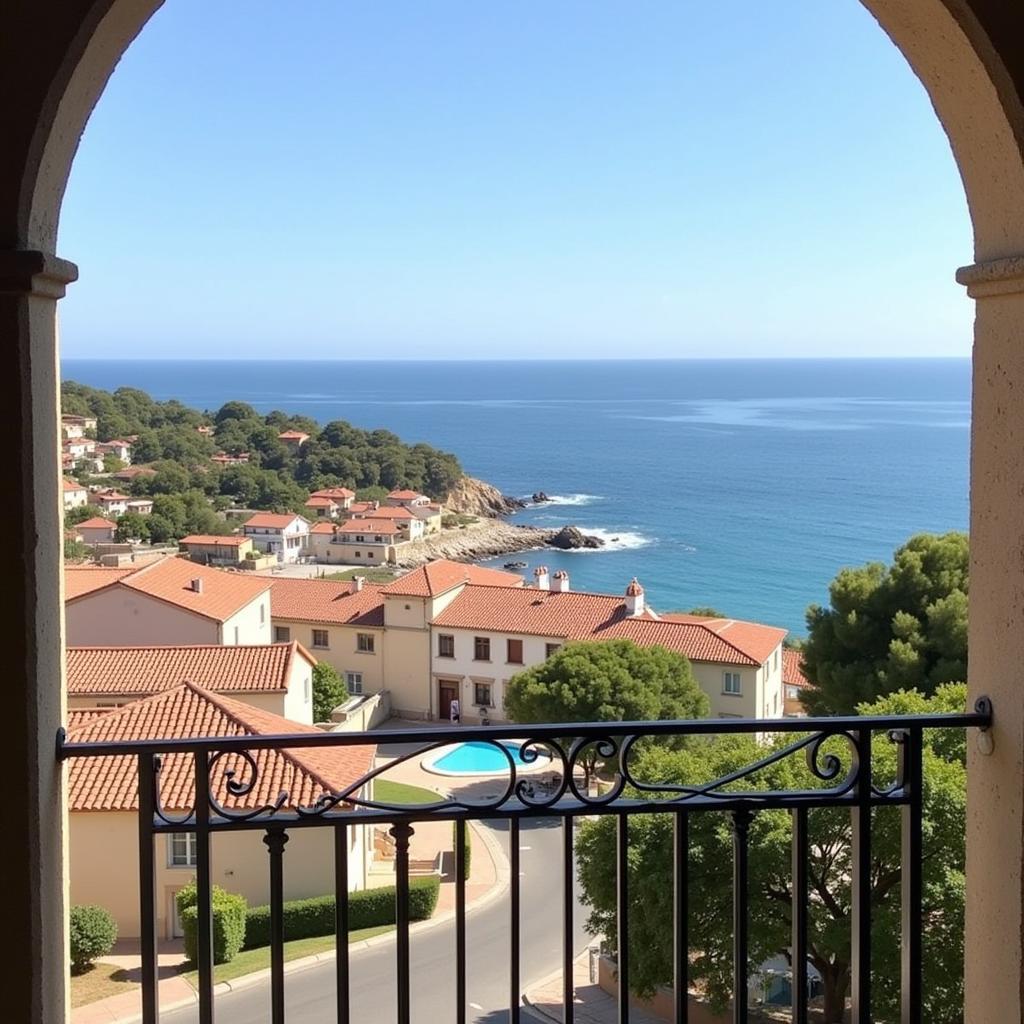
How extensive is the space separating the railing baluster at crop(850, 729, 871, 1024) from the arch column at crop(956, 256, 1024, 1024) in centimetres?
20

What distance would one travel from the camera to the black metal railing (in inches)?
84.4

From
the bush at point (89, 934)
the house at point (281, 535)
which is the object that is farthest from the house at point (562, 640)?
the house at point (281, 535)

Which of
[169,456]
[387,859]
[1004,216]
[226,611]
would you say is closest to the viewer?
[1004,216]

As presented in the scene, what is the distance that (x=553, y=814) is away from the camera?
219cm

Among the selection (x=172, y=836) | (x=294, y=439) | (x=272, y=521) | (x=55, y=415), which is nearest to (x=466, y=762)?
(x=172, y=836)

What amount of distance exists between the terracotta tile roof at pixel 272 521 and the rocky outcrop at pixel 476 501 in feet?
53.8

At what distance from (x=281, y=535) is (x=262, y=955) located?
49404 mm

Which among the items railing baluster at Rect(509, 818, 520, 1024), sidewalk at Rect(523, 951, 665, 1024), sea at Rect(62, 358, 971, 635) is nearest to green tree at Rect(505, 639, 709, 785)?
sidewalk at Rect(523, 951, 665, 1024)

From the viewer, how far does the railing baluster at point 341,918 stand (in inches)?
84.7

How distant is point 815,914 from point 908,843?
25.1ft

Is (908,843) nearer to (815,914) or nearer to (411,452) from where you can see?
(815,914)

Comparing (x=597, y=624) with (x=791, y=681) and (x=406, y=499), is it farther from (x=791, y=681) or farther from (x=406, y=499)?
(x=406, y=499)

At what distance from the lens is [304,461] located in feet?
260

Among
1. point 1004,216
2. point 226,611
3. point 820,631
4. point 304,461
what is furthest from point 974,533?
point 304,461
